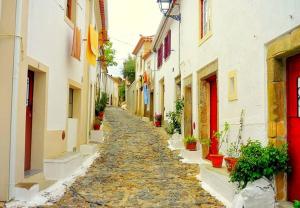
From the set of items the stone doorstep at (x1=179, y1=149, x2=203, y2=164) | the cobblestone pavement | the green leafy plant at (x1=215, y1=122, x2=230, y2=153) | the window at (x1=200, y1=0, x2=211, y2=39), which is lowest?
the cobblestone pavement

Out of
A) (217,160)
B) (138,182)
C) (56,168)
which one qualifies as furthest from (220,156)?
(56,168)

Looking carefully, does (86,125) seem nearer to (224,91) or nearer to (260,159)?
(224,91)

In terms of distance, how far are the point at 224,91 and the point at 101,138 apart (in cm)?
694

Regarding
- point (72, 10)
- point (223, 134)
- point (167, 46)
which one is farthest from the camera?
point (167, 46)

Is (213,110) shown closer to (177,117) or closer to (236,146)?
(236,146)

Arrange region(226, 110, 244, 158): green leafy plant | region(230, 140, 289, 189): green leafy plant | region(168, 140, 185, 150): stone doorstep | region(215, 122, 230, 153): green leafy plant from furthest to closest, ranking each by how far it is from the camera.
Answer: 1. region(168, 140, 185, 150): stone doorstep
2. region(215, 122, 230, 153): green leafy plant
3. region(226, 110, 244, 158): green leafy plant
4. region(230, 140, 289, 189): green leafy plant

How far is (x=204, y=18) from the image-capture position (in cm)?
1012

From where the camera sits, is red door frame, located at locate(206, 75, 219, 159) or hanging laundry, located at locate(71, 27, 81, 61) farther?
red door frame, located at locate(206, 75, 219, 159)

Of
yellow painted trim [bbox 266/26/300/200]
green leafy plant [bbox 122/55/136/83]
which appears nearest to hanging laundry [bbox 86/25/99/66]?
yellow painted trim [bbox 266/26/300/200]

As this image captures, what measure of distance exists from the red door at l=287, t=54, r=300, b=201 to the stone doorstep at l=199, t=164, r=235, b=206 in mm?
995

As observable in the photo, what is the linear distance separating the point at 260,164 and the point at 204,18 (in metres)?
6.06

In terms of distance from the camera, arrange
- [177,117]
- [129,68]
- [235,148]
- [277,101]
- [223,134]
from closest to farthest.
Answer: [277,101] < [235,148] < [223,134] < [177,117] < [129,68]

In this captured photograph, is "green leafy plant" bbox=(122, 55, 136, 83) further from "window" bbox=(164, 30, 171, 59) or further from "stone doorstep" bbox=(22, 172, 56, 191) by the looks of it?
"stone doorstep" bbox=(22, 172, 56, 191)

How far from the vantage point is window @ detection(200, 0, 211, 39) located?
9.59 meters
